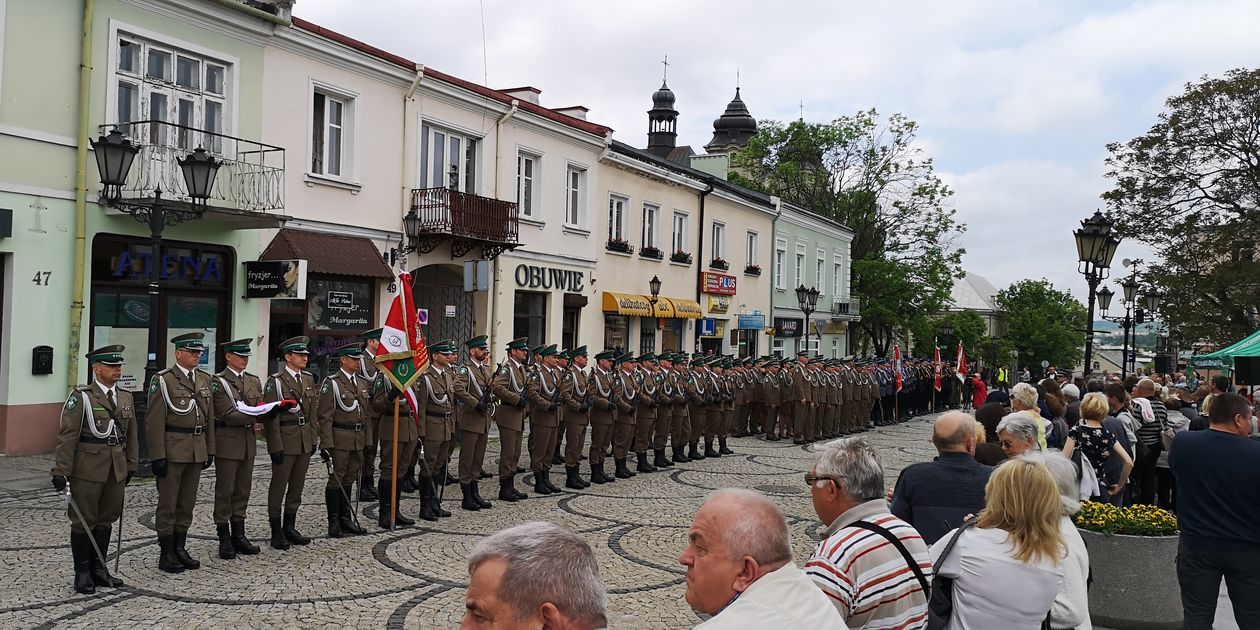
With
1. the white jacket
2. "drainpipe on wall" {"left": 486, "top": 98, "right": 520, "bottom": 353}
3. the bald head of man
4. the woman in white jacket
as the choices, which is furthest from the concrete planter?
"drainpipe on wall" {"left": 486, "top": 98, "right": 520, "bottom": 353}

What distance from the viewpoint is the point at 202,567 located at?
862 cm

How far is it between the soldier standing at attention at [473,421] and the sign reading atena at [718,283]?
1910cm

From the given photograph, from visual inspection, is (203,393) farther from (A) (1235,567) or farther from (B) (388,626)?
(A) (1235,567)

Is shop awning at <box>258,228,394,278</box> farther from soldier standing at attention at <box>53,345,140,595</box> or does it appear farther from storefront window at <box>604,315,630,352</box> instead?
soldier standing at attention at <box>53,345,140,595</box>

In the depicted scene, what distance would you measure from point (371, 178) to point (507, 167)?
4.30m

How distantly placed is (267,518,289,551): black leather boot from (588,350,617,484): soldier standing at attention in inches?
224

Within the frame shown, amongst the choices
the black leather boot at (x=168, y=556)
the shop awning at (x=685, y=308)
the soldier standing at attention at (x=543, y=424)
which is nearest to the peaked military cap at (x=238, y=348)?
the black leather boot at (x=168, y=556)

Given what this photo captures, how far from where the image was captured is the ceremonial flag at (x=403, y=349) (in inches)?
417

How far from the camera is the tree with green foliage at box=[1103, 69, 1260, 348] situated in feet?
105

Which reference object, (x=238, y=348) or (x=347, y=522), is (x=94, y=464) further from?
(x=347, y=522)

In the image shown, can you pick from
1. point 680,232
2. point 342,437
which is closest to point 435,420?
point 342,437

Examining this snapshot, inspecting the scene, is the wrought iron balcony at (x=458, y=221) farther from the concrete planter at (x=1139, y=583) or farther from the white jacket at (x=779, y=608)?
the white jacket at (x=779, y=608)

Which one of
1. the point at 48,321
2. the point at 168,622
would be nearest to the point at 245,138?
the point at 48,321

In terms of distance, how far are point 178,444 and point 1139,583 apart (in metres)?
7.93
